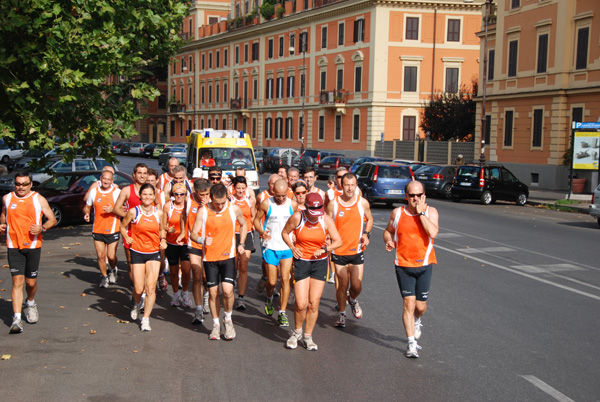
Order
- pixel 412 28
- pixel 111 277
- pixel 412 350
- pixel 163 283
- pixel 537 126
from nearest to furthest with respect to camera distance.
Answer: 1. pixel 412 350
2. pixel 163 283
3. pixel 111 277
4. pixel 537 126
5. pixel 412 28

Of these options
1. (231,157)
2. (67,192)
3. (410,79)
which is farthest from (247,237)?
(410,79)

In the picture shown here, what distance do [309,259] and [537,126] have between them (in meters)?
32.5

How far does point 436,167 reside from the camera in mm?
32062

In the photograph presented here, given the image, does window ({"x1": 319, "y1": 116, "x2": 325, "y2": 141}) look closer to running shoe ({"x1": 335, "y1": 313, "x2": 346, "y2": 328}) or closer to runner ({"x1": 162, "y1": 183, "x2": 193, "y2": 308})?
runner ({"x1": 162, "y1": 183, "x2": 193, "y2": 308})

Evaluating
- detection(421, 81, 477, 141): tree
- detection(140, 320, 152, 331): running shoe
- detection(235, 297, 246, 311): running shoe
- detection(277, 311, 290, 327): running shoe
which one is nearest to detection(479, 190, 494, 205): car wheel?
detection(235, 297, 246, 311): running shoe

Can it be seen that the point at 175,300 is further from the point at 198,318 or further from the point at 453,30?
the point at 453,30

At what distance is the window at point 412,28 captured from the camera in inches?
2072

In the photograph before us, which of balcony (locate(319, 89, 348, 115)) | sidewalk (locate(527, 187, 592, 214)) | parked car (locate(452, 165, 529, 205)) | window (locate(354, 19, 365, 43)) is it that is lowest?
sidewalk (locate(527, 187, 592, 214))

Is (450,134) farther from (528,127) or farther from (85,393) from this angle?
(85,393)

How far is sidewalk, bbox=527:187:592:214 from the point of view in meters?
26.7

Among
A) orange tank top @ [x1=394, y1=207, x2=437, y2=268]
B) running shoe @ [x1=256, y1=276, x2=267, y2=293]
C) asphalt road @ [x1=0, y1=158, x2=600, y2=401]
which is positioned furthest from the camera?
running shoe @ [x1=256, y1=276, x2=267, y2=293]

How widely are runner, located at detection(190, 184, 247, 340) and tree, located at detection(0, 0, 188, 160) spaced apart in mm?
5951

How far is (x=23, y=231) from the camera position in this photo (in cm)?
829

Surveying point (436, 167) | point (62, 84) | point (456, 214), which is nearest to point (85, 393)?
point (62, 84)
